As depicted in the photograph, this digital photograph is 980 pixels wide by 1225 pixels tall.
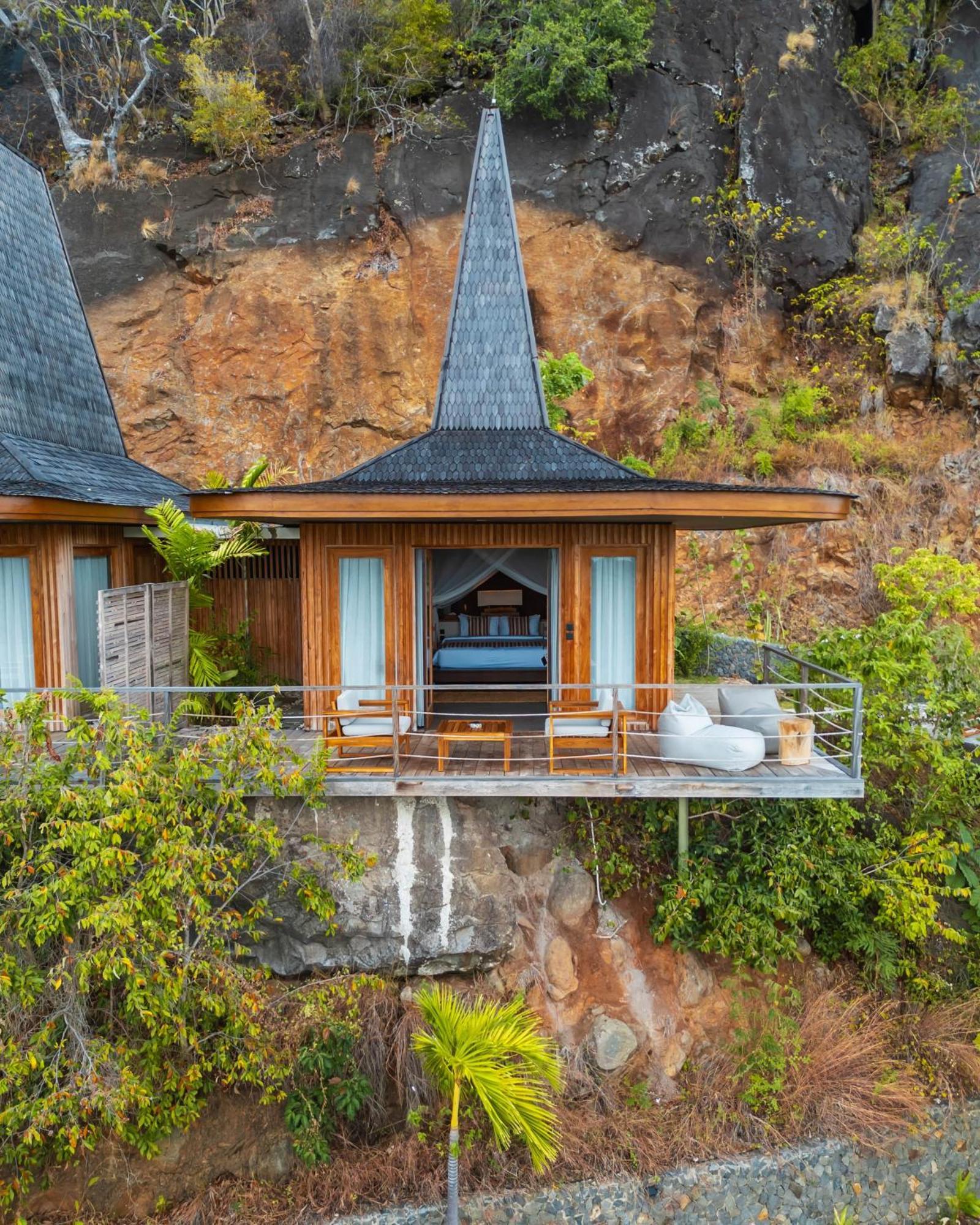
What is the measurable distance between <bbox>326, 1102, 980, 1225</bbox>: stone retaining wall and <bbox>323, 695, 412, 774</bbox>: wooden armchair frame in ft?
14.0

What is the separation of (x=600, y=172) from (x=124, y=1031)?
768 inches

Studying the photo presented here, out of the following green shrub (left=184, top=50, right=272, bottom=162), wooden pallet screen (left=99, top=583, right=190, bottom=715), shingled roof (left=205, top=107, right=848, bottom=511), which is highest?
green shrub (left=184, top=50, right=272, bottom=162)

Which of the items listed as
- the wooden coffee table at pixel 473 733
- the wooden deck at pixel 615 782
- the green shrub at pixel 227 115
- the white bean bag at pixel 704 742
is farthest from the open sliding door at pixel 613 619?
Answer: the green shrub at pixel 227 115

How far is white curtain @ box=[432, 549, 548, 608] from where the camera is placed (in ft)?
30.3

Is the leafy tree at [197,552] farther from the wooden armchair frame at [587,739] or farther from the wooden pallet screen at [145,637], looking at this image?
the wooden armchair frame at [587,739]

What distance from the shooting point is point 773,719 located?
306 inches

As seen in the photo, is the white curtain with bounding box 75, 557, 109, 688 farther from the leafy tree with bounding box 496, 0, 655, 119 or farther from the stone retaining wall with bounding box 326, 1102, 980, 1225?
the leafy tree with bounding box 496, 0, 655, 119

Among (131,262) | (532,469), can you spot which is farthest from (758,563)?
(131,262)

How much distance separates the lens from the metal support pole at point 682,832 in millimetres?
7891

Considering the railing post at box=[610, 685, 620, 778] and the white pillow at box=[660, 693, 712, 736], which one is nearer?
the railing post at box=[610, 685, 620, 778]

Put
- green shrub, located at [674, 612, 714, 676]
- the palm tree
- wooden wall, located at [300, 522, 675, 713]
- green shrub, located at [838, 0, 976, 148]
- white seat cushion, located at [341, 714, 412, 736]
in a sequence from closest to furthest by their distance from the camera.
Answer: the palm tree → white seat cushion, located at [341, 714, 412, 736] → wooden wall, located at [300, 522, 675, 713] → green shrub, located at [674, 612, 714, 676] → green shrub, located at [838, 0, 976, 148]

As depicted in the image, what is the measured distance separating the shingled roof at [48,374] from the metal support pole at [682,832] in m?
7.36

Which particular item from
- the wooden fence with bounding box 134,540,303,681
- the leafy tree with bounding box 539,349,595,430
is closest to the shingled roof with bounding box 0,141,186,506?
the wooden fence with bounding box 134,540,303,681

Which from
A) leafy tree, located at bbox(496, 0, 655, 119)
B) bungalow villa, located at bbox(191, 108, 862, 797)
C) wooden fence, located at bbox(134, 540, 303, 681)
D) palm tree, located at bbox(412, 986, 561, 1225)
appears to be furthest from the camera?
leafy tree, located at bbox(496, 0, 655, 119)
